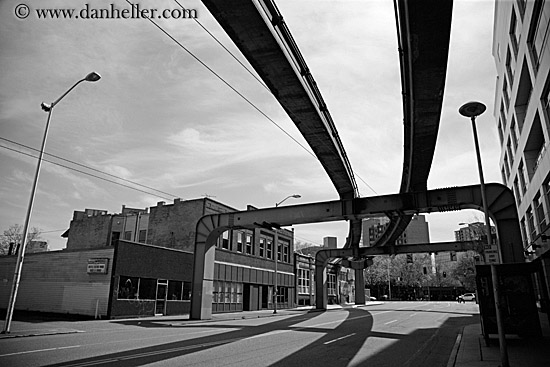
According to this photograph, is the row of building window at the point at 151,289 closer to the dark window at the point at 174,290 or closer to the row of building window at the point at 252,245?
the dark window at the point at 174,290

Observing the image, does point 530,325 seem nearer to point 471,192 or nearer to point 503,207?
point 503,207

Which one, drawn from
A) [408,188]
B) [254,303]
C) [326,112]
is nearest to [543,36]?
[408,188]

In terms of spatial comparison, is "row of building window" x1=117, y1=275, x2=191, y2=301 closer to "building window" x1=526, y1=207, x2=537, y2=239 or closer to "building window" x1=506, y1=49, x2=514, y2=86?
"building window" x1=526, y1=207, x2=537, y2=239

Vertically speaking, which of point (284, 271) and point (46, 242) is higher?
point (46, 242)

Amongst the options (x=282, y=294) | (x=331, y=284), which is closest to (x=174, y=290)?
(x=282, y=294)

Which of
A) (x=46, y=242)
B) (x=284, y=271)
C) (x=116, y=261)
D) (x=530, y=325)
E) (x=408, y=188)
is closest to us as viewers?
(x=530, y=325)

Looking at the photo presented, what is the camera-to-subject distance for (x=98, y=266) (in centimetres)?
2645

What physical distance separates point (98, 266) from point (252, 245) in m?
18.1

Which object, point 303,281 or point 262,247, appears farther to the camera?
point 303,281

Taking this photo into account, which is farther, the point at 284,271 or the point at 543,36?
the point at 284,271

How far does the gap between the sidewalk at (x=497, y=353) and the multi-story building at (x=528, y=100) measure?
10.3m

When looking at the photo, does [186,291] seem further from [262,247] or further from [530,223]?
[530,223]

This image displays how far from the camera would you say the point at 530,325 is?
1335cm

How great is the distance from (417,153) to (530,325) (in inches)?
290
